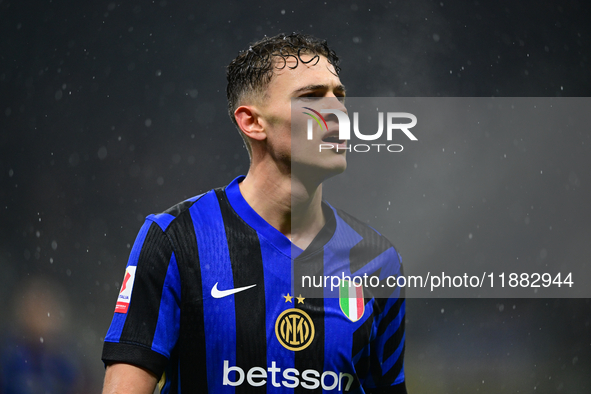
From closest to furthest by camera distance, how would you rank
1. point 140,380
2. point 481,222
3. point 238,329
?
point 140,380
point 238,329
point 481,222

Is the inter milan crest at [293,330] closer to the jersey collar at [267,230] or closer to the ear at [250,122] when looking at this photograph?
the jersey collar at [267,230]

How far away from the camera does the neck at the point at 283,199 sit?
1.43 meters

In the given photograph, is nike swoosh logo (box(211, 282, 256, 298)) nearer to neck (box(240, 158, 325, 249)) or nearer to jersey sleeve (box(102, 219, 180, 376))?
jersey sleeve (box(102, 219, 180, 376))

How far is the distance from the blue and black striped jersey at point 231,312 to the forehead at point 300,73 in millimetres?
358

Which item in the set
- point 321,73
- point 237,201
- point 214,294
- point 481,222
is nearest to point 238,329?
point 214,294

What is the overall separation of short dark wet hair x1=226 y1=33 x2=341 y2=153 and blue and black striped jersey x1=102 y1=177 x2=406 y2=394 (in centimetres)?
32

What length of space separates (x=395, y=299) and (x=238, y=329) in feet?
1.82

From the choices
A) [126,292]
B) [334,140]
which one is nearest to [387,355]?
[334,140]

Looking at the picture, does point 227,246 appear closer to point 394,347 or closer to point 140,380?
point 140,380

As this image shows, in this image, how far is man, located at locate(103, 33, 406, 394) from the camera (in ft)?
4.21

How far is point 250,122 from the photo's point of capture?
1.47m

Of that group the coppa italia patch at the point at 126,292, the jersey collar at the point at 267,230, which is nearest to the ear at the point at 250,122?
the jersey collar at the point at 267,230

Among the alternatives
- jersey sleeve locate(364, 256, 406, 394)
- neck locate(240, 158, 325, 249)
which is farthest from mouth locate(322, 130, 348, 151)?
jersey sleeve locate(364, 256, 406, 394)

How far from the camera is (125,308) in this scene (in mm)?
1280
